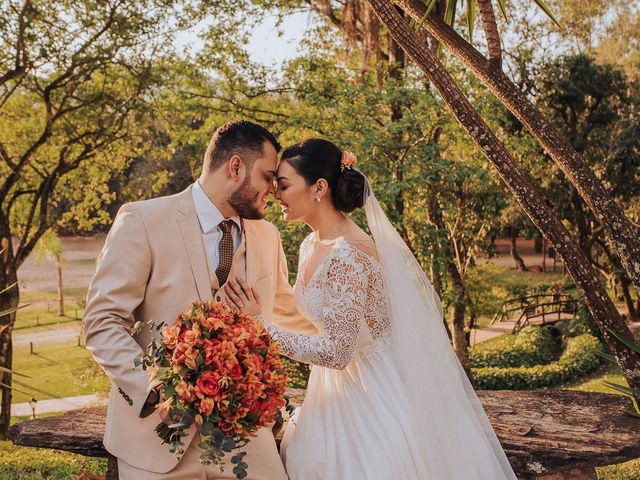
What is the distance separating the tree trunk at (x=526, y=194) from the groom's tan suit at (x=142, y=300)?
195 centimetres

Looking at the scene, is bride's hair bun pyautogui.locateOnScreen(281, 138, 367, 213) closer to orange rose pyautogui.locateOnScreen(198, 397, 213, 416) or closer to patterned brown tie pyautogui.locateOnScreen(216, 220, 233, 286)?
patterned brown tie pyautogui.locateOnScreen(216, 220, 233, 286)

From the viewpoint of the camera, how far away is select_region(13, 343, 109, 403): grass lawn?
63.4 feet

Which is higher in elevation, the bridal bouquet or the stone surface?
the bridal bouquet

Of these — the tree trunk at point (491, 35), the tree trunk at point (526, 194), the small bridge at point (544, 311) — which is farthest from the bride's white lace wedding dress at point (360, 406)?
the small bridge at point (544, 311)

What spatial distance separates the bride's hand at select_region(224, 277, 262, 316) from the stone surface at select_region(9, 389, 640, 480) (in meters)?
1.40

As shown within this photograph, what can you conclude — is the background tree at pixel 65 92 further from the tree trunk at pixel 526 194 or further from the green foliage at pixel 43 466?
the tree trunk at pixel 526 194

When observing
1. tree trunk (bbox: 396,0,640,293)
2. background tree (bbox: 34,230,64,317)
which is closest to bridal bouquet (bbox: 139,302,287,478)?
tree trunk (bbox: 396,0,640,293)

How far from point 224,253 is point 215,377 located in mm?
977

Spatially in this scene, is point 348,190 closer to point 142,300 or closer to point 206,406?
point 142,300

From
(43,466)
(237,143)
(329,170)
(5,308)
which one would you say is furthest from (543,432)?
(5,308)

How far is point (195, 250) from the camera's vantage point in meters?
3.22

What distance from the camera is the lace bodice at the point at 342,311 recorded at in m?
3.38

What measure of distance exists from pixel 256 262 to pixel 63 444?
1609mm

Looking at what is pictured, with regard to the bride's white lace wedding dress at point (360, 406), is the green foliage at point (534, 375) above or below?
below
